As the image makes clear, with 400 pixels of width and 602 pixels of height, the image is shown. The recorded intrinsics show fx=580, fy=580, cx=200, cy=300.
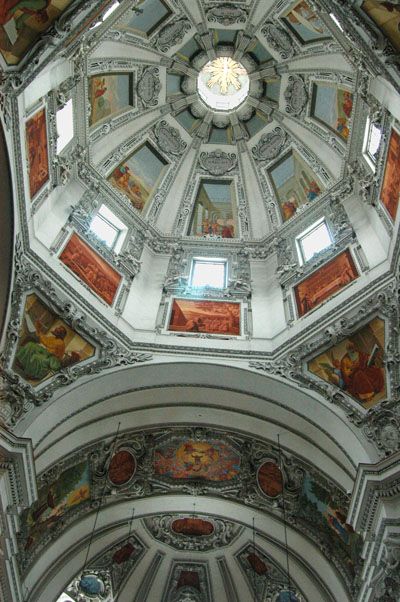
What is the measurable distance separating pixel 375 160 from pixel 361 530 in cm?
873

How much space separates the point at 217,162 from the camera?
20656mm

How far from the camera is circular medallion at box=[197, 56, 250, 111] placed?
69.6 ft

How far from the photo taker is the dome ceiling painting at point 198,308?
38.2ft

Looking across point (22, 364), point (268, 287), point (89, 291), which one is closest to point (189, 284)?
point (268, 287)

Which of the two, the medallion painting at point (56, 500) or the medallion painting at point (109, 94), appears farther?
the medallion painting at point (109, 94)

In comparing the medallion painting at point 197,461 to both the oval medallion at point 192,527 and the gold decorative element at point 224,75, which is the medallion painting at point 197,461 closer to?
the oval medallion at point 192,527

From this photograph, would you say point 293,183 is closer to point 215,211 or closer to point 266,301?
point 215,211

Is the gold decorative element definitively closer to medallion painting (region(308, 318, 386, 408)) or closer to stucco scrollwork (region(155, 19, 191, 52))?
stucco scrollwork (region(155, 19, 191, 52))

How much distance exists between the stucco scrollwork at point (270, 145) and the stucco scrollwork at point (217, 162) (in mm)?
840

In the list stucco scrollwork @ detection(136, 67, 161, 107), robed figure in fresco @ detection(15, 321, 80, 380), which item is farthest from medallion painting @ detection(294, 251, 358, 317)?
stucco scrollwork @ detection(136, 67, 161, 107)

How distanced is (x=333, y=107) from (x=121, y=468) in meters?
12.1

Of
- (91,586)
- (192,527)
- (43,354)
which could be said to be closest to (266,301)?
(43,354)

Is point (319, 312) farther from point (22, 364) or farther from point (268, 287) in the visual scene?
point (22, 364)

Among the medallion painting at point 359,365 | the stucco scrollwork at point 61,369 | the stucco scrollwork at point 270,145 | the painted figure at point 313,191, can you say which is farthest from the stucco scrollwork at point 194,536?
the stucco scrollwork at point 270,145
